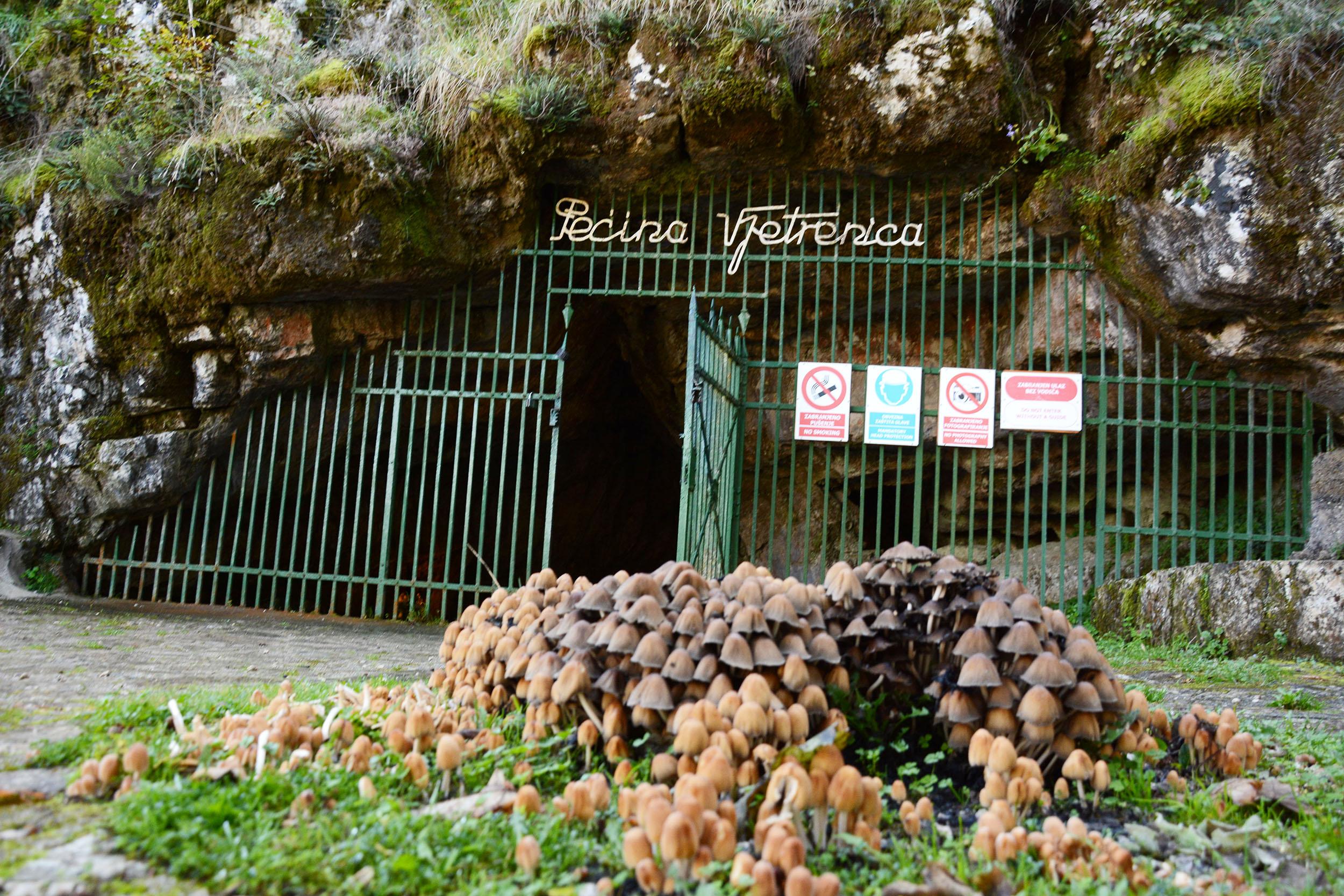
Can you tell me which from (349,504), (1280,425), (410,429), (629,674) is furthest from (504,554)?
(629,674)

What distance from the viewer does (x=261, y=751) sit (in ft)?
8.93

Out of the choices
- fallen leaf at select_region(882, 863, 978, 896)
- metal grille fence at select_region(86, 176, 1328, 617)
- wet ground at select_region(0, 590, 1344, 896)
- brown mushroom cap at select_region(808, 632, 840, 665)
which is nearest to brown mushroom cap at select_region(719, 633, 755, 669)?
brown mushroom cap at select_region(808, 632, 840, 665)

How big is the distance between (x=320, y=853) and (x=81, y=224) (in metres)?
7.76

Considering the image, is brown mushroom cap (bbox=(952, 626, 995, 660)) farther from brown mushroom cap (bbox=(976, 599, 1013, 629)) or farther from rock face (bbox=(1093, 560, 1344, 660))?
rock face (bbox=(1093, 560, 1344, 660))

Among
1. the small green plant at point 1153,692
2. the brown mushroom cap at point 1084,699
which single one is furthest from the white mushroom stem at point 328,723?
the small green plant at point 1153,692

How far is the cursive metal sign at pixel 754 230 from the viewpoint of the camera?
8180 millimetres

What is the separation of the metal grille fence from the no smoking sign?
0.19 metres

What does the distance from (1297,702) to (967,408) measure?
12.8ft

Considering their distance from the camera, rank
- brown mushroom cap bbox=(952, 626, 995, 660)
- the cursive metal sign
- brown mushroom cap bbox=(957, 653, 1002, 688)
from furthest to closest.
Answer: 1. the cursive metal sign
2. brown mushroom cap bbox=(952, 626, 995, 660)
3. brown mushroom cap bbox=(957, 653, 1002, 688)

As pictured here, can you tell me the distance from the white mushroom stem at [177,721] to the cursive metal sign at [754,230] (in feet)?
18.5

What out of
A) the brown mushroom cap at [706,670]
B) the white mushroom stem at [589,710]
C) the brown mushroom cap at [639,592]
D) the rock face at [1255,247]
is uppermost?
the rock face at [1255,247]

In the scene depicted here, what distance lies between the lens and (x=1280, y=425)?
8.38m

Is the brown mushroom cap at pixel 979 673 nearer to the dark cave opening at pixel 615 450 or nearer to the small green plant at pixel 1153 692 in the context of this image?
the small green plant at pixel 1153 692

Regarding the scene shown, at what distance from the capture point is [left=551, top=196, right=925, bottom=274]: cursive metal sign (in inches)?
322
